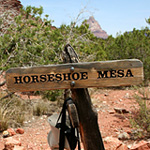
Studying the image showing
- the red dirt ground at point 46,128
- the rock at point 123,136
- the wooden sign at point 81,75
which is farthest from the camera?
the red dirt ground at point 46,128

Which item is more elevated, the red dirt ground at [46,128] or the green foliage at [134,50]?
the green foliage at [134,50]

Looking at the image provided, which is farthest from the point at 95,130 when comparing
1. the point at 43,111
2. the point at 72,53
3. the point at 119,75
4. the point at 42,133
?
the point at 43,111

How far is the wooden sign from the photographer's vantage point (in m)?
1.97

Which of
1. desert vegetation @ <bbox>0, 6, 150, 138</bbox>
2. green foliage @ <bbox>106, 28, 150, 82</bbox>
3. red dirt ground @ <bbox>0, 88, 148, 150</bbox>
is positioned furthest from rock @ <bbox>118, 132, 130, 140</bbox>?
green foliage @ <bbox>106, 28, 150, 82</bbox>

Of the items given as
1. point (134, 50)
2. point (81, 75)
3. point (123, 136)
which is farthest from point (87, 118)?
point (134, 50)

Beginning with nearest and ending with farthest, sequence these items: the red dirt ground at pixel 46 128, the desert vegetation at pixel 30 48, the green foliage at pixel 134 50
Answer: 1. the red dirt ground at pixel 46 128
2. the desert vegetation at pixel 30 48
3. the green foliage at pixel 134 50

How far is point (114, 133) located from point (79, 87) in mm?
2798

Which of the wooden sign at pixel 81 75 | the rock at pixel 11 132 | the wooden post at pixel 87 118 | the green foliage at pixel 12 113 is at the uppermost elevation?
the wooden sign at pixel 81 75

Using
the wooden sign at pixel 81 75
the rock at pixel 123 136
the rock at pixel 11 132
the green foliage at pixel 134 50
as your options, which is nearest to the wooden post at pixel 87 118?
the wooden sign at pixel 81 75

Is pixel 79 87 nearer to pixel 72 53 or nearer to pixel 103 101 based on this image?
pixel 72 53

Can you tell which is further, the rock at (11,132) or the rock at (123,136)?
the rock at (11,132)

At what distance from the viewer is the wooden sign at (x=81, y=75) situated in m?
1.97

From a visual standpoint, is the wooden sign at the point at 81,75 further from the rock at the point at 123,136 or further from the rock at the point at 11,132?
the rock at the point at 11,132

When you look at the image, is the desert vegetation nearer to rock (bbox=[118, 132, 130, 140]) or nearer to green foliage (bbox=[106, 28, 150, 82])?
rock (bbox=[118, 132, 130, 140])
